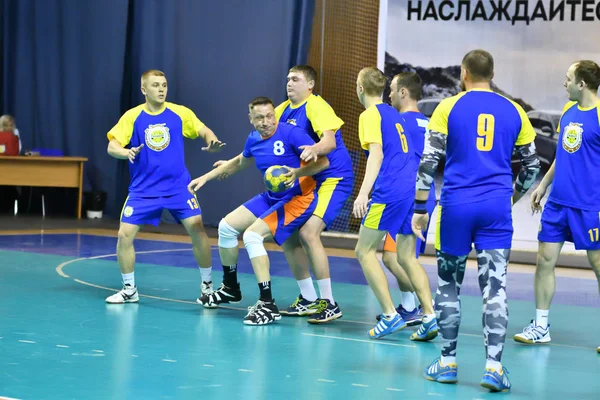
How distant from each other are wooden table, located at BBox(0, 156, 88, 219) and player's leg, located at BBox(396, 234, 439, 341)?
29.7 ft

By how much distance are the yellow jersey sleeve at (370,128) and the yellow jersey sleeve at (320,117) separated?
27.5 inches

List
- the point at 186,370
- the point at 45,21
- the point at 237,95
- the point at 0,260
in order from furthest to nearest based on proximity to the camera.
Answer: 1. the point at 45,21
2. the point at 237,95
3. the point at 0,260
4. the point at 186,370

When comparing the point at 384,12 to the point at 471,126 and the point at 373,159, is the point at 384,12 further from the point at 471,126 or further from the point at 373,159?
the point at 471,126

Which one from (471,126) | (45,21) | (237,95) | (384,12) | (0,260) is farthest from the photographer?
(45,21)

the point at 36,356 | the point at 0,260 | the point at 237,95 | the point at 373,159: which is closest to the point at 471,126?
the point at 373,159

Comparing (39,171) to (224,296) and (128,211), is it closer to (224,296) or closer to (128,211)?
(128,211)

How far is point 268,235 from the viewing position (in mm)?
6793

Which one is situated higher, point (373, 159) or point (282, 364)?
point (373, 159)

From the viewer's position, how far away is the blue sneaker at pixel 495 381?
4.80 m

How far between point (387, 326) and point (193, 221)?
202 cm

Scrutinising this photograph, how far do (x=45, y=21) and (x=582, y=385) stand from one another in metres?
12.7

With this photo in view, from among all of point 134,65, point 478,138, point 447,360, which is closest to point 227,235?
point 447,360

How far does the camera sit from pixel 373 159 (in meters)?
6.05

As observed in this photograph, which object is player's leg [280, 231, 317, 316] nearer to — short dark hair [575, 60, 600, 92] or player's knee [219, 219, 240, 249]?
player's knee [219, 219, 240, 249]
